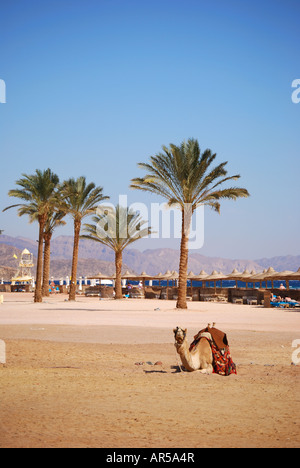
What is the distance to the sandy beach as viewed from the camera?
5488mm

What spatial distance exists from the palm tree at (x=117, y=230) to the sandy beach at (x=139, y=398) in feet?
99.9

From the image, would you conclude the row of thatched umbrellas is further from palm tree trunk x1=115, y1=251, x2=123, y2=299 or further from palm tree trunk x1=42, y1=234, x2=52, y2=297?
palm tree trunk x1=42, y1=234, x2=52, y2=297

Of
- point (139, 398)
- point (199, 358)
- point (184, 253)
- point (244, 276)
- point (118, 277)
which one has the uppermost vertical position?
point (184, 253)

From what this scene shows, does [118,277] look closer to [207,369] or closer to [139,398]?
[207,369]

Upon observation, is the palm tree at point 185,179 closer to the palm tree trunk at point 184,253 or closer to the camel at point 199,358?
the palm tree trunk at point 184,253

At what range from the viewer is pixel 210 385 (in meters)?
8.36

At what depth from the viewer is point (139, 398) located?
24.2 ft

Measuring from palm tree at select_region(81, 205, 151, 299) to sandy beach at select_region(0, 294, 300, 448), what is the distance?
1199 inches

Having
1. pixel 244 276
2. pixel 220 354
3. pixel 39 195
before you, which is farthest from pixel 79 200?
pixel 220 354

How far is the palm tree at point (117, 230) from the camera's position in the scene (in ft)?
146

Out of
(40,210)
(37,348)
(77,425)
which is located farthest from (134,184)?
(77,425)

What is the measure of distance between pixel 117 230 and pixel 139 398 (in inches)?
1499

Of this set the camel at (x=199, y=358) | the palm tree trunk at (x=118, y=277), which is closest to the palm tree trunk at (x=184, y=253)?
the palm tree trunk at (x=118, y=277)
